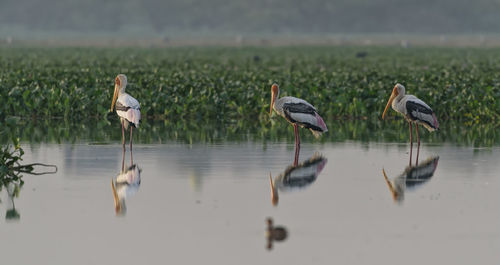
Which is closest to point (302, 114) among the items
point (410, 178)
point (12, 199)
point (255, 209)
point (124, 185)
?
point (410, 178)

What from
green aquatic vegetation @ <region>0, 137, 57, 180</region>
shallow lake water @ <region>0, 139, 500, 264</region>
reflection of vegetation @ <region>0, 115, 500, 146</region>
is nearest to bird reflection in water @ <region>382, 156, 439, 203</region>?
shallow lake water @ <region>0, 139, 500, 264</region>

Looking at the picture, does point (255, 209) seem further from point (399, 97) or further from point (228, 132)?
point (228, 132)

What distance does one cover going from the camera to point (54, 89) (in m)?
31.4

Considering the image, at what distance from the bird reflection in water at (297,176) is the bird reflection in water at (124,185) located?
73.7 inches

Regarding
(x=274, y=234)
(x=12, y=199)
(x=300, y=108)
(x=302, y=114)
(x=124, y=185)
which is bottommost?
(x=274, y=234)

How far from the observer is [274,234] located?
12.7 meters

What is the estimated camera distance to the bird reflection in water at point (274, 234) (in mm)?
A: 12391

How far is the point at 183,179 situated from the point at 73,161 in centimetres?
301

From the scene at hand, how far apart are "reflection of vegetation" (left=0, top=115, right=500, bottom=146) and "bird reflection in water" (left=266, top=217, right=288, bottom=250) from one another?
34.7ft

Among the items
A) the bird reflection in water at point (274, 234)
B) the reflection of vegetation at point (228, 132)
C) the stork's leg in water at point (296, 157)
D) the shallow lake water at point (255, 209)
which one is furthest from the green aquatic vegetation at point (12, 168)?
the reflection of vegetation at point (228, 132)

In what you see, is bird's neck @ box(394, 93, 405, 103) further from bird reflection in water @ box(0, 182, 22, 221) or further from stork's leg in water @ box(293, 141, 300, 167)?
bird reflection in water @ box(0, 182, 22, 221)

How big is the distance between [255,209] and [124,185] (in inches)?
115

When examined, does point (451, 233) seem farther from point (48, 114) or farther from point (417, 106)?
point (48, 114)

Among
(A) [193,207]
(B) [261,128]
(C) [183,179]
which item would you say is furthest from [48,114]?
(A) [193,207]
